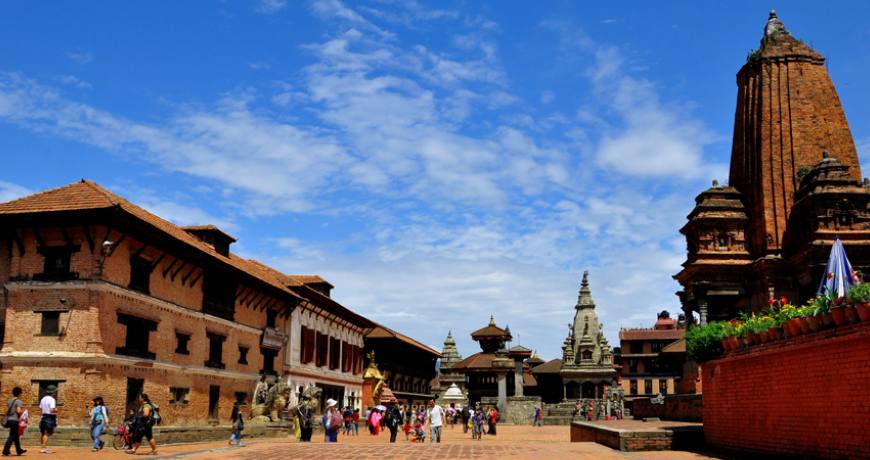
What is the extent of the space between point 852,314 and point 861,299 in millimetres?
357

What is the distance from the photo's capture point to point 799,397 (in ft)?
44.8

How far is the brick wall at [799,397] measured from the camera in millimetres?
11867

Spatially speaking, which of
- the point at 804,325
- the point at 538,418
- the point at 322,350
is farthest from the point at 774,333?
the point at 538,418

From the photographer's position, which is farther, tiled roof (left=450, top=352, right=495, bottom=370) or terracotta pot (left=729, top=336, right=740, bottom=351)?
tiled roof (left=450, top=352, right=495, bottom=370)

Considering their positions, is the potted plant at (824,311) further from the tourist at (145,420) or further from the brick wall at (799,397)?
the tourist at (145,420)

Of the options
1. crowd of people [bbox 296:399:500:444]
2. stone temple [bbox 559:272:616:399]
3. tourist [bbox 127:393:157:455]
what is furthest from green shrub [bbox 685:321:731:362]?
stone temple [bbox 559:272:616:399]

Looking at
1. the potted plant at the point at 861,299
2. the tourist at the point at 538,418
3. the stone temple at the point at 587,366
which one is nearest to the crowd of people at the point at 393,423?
the tourist at the point at 538,418

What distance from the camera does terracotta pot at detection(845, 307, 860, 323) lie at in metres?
11.9

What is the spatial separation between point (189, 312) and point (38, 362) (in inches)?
255

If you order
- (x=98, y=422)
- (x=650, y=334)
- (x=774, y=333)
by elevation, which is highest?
(x=650, y=334)

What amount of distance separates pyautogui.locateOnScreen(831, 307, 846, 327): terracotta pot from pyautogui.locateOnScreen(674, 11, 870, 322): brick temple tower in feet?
80.6

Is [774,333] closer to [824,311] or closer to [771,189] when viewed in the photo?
[824,311]

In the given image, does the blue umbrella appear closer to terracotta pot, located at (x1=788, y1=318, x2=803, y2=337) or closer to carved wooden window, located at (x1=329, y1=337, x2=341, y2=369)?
terracotta pot, located at (x1=788, y1=318, x2=803, y2=337)

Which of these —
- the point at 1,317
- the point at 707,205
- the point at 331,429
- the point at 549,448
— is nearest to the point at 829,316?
the point at 549,448
